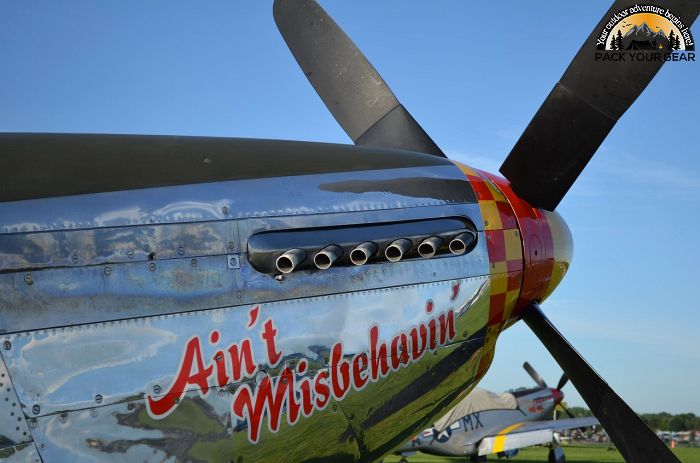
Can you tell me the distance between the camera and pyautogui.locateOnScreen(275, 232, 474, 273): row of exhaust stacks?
5945mm

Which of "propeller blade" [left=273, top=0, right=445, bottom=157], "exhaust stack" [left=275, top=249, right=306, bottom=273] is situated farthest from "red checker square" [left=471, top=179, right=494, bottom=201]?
"propeller blade" [left=273, top=0, right=445, bottom=157]

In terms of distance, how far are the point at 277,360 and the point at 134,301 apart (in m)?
1.11

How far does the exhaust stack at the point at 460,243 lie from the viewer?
682cm

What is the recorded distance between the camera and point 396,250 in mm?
6488

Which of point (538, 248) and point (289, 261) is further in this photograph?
→ point (538, 248)

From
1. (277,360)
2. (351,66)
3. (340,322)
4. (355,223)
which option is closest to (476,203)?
(355,223)

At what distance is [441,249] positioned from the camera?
6750mm

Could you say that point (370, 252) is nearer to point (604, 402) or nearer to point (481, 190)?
point (481, 190)

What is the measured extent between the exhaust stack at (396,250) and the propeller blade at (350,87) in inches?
153

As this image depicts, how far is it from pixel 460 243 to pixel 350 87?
4177 millimetres

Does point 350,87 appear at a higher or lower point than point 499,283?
higher

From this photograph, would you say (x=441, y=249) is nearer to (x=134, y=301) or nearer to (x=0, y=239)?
(x=134, y=301)

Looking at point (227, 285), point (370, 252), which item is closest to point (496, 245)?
point (370, 252)

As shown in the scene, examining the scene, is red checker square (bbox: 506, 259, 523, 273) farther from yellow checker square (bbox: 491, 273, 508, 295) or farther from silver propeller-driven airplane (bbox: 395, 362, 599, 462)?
silver propeller-driven airplane (bbox: 395, 362, 599, 462)
